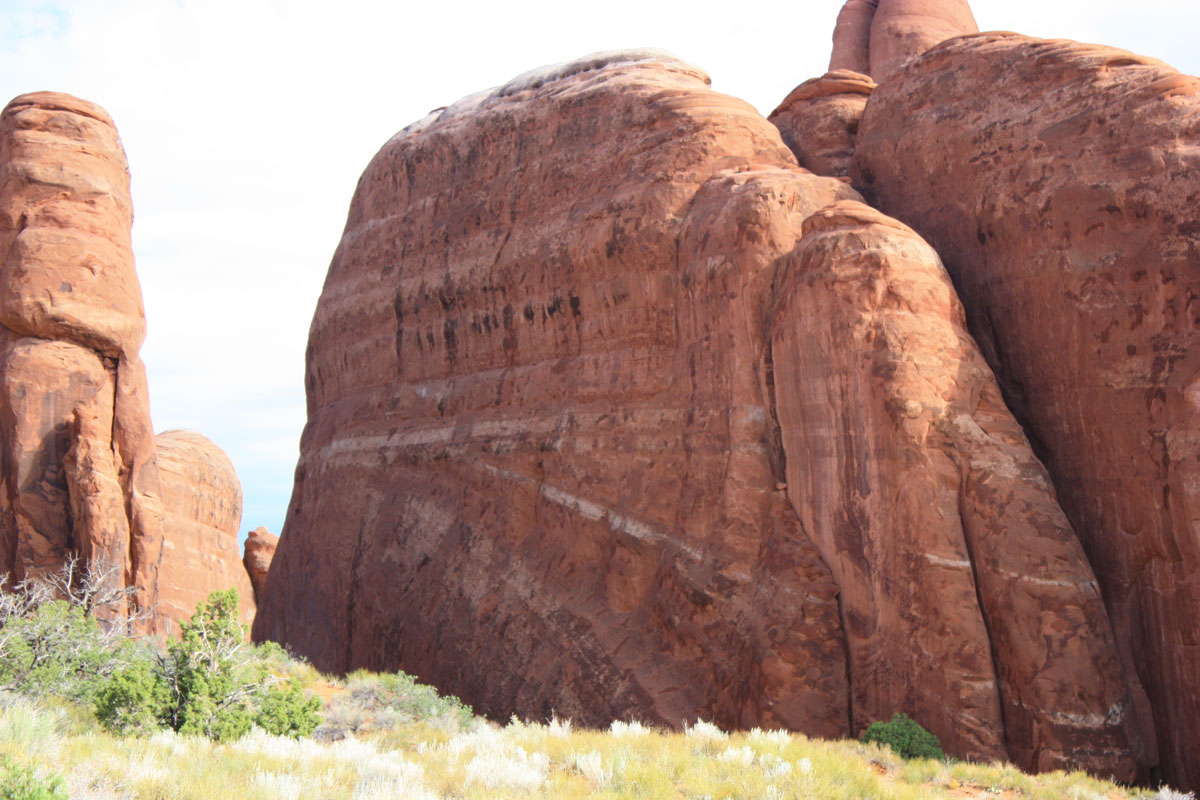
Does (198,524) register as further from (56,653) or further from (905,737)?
(905,737)

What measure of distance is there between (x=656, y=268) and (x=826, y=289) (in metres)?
4.17

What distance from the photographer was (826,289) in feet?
43.9

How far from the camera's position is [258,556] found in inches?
1738

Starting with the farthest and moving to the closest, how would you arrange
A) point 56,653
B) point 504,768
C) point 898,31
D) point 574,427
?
1. point 898,31
2. point 574,427
3. point 56,653
4. point 504,768

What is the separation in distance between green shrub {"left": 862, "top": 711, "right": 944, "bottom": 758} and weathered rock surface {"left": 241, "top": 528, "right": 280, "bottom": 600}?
1415 inches

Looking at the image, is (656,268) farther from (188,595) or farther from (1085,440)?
(188,595)

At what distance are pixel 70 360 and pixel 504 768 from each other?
20.4 m

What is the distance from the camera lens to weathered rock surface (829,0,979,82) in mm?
30562

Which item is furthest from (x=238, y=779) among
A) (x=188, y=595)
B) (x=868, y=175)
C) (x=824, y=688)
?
(x=188, y=595)

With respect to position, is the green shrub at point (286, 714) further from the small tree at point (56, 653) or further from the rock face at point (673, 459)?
the rock face at point (673, 459)

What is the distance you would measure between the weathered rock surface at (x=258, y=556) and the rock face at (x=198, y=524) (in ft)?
4.84

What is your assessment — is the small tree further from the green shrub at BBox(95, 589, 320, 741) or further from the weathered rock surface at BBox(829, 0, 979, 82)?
the weathered rock surface at BBox(829, 0, 979, 82)

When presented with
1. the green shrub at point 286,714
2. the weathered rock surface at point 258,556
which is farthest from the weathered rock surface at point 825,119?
the weathered rock surface at point 258,556

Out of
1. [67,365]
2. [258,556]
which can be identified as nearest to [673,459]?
[67,365]
